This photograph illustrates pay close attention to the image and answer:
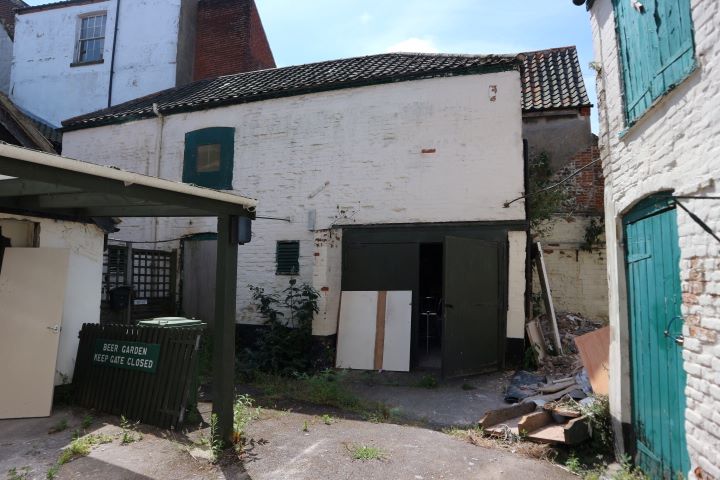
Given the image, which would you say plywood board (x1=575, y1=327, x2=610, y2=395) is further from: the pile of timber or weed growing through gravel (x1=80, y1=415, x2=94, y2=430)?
weed growing through gravel (x1=80, y1=415, x2=94, y2=430)

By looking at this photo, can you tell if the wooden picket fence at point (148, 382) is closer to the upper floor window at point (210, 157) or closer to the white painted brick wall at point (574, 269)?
the upper floor window at point (210, 157)

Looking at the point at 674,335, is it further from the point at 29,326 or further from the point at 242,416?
the point at 29,326

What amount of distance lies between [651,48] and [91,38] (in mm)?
17385

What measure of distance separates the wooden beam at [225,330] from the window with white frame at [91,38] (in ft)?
48.0

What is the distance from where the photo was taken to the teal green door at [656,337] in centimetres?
374

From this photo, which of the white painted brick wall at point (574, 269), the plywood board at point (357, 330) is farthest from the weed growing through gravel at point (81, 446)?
the white painted brick wall at point (574, 269)

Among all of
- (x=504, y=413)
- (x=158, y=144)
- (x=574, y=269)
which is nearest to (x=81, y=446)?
(x=504, y=413)

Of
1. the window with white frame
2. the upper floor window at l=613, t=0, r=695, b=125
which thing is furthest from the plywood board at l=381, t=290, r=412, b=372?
the window with white frame

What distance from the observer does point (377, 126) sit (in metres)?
9.22

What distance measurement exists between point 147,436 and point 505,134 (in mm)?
7002

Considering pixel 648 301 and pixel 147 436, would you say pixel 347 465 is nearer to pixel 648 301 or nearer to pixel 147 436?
pixel 147 436

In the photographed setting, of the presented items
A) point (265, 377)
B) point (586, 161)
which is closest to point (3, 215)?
point (265, 377)

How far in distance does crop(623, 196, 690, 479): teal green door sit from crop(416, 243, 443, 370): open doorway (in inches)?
203

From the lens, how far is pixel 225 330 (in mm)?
4723
